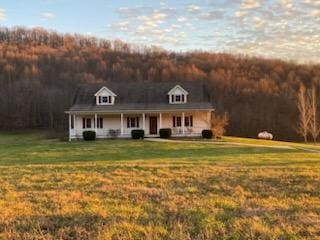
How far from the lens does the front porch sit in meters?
Result: 38.3

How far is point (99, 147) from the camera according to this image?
29.8 m

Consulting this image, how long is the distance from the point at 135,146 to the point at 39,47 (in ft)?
217

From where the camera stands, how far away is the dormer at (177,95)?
3897 cm

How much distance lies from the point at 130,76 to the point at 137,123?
41890 millimetres

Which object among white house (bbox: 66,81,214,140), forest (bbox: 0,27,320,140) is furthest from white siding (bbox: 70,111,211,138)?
forest (bbox: 0,27,320,140)

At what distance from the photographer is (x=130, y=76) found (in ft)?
264

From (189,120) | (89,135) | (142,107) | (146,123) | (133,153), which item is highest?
(142,107)

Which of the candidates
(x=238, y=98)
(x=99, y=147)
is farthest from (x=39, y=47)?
(x=99, y=147)

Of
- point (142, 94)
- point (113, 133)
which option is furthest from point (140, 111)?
point (142, 94)

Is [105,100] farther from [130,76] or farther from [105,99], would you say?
[130,76]

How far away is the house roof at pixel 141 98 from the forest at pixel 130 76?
19685 mm

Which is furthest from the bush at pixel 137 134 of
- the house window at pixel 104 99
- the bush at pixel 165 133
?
the house window at pixel 104 99

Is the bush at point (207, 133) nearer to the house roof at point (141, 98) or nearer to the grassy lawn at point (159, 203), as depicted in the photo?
the house roof at point (141, 98)

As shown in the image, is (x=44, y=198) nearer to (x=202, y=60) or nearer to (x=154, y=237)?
(x=154, y=237)
